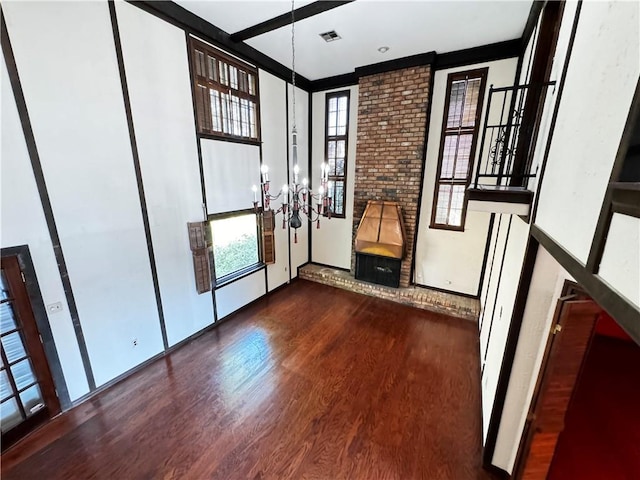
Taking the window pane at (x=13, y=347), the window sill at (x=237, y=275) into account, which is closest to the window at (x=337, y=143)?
the window sill at (x=237, y=275)

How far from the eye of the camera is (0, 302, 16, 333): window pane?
223 cm

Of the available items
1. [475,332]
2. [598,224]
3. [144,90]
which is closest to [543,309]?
[598,224]

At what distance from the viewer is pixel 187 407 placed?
108 inches

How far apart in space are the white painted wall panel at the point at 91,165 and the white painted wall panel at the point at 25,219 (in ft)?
0.37

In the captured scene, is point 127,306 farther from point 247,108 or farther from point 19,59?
point 247,108

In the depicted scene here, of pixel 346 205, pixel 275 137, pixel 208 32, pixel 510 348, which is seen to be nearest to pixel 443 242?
pixel 346 205

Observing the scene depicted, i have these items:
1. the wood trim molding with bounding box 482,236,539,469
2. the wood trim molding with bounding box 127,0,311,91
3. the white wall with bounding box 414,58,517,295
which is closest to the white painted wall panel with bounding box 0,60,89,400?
the wood trim molding with bounding box 127,0,311,91

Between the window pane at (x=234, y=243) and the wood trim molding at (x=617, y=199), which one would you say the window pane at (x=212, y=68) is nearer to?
the window pane at (x=234, y=243)

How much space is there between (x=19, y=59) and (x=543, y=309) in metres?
4.47

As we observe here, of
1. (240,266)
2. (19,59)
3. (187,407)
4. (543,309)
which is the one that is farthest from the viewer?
(240,266)

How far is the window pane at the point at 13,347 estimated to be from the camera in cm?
228

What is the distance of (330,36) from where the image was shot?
12.1 feet

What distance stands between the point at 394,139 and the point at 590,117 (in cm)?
401

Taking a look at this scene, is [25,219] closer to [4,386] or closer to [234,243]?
[4,386]
